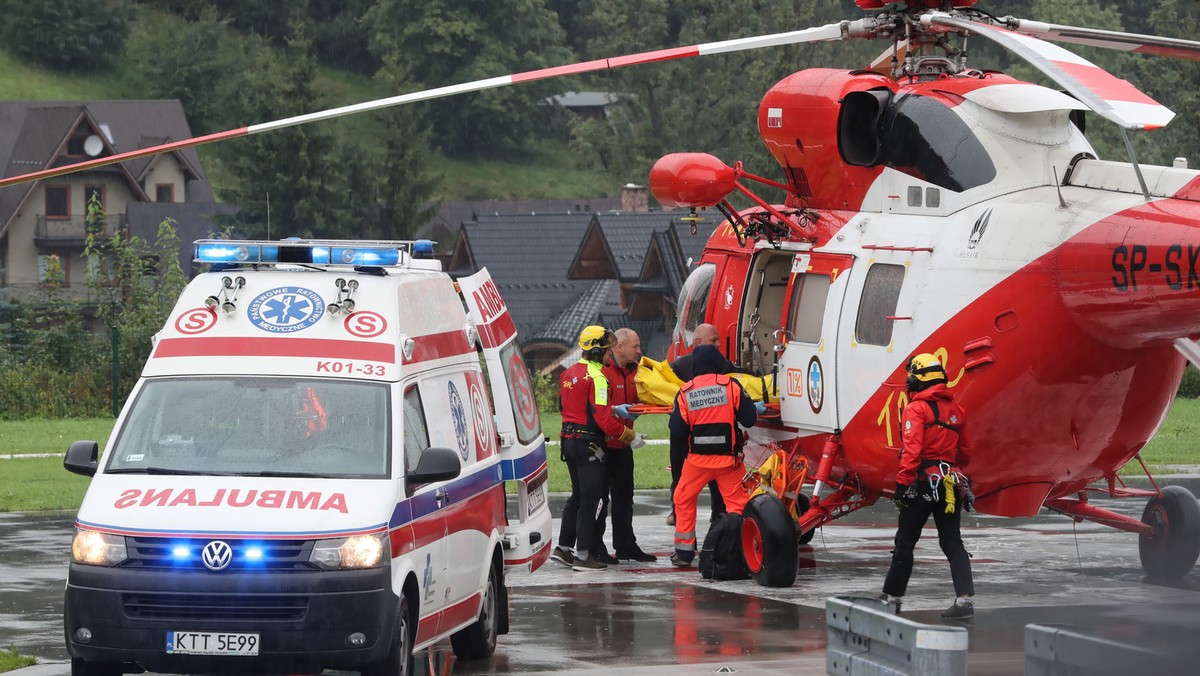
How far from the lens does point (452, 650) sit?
10992 mm

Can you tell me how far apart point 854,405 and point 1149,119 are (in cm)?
494

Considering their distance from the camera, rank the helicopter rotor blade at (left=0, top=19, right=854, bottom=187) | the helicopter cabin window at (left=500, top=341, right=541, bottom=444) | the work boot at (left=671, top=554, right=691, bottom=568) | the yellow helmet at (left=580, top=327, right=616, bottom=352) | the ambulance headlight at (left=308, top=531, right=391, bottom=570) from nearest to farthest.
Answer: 1. the ambulance headlight at (left=308, top=531, right=391, bottom=570)
2. the helicopter rotor blade at (left=0, top=19, right=854, bottom=187)
3. the helicopter cabin window at (left=500, top=341, right=541, bottom=444)
4. the work boot at (left=671, top=554, right=691, bottom=568)
5. the yellow helmet at (left=580, top=327, right=616, bottom=352)

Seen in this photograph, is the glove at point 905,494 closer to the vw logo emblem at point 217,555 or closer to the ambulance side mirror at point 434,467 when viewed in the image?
the ambulance side mirror at point 434,467

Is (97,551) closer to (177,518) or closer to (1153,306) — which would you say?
(177,518)

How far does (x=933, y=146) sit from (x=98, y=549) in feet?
23.2

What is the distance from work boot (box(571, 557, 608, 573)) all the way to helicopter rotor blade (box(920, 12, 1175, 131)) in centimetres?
589

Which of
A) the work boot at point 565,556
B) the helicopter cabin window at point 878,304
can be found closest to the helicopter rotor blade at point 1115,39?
the helicopter cabin window at point 878,304

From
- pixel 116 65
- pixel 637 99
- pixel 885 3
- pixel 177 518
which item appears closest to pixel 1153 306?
pixel 885 3

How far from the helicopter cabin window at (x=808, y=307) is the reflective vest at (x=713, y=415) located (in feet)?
2.51

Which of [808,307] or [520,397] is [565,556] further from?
[520,397]

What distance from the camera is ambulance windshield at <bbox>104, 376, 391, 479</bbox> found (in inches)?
369

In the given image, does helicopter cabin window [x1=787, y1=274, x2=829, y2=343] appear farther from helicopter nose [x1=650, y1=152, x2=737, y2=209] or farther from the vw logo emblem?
the vw logo emblem

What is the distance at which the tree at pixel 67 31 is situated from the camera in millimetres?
96812

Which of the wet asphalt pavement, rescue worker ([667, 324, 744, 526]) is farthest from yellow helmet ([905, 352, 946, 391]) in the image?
rescue worker ([667, 324, 744, 526])
